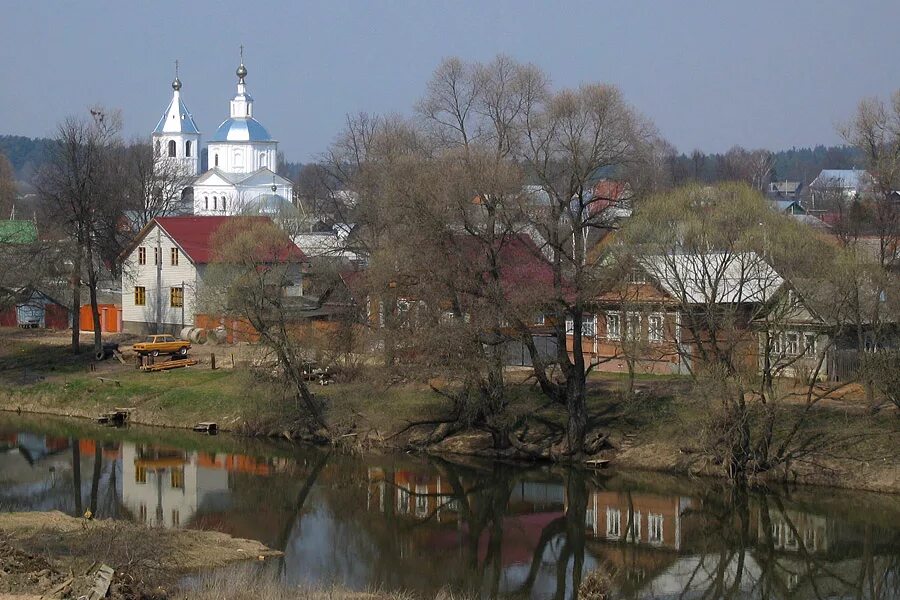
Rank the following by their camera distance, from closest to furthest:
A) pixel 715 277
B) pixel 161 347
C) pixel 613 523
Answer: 1. pixel 613 523
2. pixel 715 277
3. pixel 161 347

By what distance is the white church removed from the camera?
91.2 m

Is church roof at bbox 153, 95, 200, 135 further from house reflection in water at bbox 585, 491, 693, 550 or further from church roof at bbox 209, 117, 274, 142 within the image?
house reflection in water at bbox 585, 491, 693, 550

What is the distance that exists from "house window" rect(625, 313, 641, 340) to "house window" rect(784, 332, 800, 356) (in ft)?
10.8

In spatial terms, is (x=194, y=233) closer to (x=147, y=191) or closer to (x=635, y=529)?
(x=147, y=191)

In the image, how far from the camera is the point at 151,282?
156ft

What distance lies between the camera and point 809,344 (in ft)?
87.8

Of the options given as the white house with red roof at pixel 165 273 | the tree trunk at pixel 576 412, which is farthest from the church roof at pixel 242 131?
A: the tree trunk at pixel 576 412

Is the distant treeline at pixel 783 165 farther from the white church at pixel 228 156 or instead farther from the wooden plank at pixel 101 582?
the wooden plank at pixel 101 582

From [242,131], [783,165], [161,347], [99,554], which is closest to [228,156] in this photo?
[242,131]

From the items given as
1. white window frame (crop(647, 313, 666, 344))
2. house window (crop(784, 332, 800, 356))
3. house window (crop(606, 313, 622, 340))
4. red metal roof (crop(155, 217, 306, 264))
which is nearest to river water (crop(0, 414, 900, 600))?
house window (crop(784, 332, 800, 356))

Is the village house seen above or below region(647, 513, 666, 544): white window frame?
above

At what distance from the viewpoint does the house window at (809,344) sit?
2688cm

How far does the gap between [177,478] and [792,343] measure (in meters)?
14.4

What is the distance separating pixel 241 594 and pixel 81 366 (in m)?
25.0
